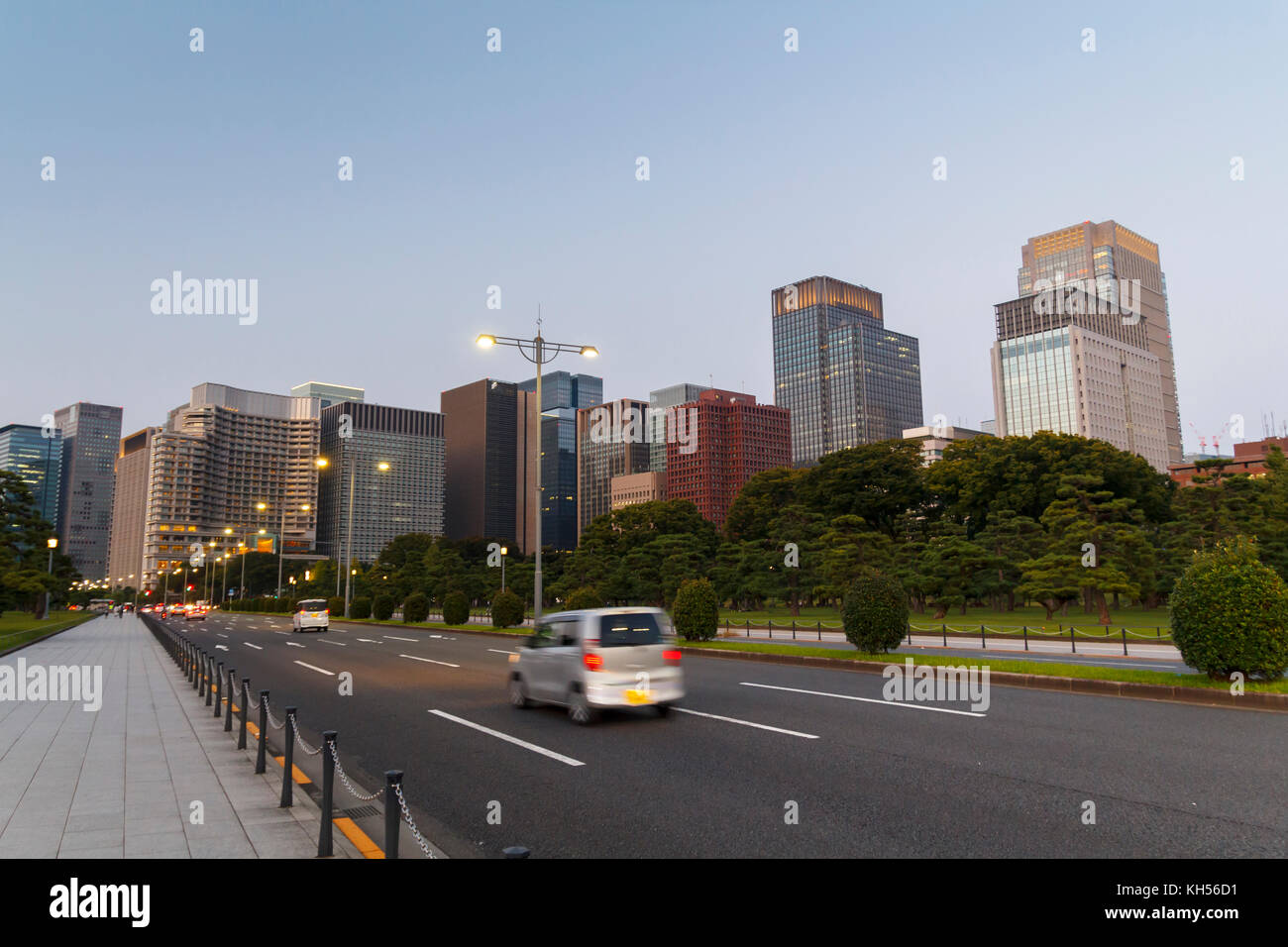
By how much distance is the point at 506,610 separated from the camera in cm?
3862

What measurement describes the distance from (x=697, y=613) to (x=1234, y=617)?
16.2 m

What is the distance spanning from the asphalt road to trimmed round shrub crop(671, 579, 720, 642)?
11.6m

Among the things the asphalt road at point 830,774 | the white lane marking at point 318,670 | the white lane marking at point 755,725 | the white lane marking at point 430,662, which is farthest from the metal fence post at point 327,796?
the white lane marking at point 430,662

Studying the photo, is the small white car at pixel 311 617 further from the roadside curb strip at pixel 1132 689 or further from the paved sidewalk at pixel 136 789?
the roadside curb strip at pixel 1132 689

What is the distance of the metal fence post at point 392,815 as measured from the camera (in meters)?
5.05

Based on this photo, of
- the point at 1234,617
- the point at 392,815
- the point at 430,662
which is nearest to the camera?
the point at 392,815

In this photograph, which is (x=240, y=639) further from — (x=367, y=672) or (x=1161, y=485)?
(x=1161, y=485)

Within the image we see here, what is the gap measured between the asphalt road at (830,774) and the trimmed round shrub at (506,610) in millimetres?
23405

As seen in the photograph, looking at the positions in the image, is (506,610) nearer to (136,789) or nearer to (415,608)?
(415,608)

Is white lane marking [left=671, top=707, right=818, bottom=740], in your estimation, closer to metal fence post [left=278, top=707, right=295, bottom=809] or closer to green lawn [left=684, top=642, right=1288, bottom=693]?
metal fence post [left=278, top=707, right=295, bottom=809]

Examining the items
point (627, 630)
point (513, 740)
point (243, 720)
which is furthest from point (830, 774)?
point (243, 720)

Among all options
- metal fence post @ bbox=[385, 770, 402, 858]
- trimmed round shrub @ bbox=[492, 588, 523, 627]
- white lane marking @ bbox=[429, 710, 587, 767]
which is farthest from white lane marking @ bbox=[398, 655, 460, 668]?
metal fence post @ bbox=[385, 770, 402, 858]
